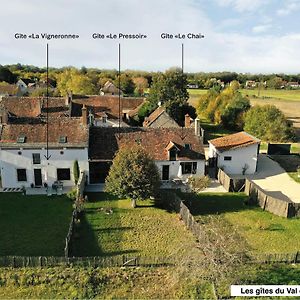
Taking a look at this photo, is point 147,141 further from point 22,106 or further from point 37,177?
point 22,106

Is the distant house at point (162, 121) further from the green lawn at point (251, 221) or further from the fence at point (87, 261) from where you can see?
the fence at point (87, 261)

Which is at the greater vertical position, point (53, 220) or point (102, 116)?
point (102, 116)

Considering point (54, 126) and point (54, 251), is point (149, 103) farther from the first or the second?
point (54, 251)

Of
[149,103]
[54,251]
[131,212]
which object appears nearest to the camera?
[54,251]

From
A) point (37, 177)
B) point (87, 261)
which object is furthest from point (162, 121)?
point (87, 261)

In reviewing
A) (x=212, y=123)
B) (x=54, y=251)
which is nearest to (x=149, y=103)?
(x=212, y=123)

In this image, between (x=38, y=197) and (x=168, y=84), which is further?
(x=168, y=84)
